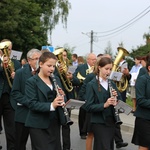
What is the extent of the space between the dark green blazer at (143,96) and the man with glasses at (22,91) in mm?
1514

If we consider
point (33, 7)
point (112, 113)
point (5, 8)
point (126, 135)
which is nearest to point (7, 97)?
point (112, 113)

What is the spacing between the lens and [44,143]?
4945mm

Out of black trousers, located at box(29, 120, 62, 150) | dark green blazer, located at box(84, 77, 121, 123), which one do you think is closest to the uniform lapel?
black trousers, located at box(29, 120, 62, 150)

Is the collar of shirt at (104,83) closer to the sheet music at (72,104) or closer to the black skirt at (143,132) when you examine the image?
the sheet music at (72,104)

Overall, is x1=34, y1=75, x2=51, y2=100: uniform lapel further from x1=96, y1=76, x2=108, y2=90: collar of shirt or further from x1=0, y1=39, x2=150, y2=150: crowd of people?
x1=96, y1=76, x2=108, y2=90: collar of shirt

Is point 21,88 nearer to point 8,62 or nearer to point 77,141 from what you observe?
point 8,62

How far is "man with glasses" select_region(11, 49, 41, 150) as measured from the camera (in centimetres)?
624

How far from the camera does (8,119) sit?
7297mm

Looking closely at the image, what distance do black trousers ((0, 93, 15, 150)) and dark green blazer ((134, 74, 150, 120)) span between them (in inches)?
93.0

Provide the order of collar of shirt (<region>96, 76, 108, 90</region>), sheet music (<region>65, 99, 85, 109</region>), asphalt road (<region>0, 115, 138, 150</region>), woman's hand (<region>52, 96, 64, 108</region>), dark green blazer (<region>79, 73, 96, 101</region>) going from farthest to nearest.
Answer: asphalt road (<region>0, 115, 138, 150</region>) → dark green blazer (<region>79, 73, 96, 101</region>) → collar of shirt (<region>96, 76, 108, 90</region>) → sheet music (<region>65, 99, 85, 109</region>) → woman's hand (<region>52, 96, 64, 108</region>)

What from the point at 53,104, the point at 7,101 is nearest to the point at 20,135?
the point at 7,101

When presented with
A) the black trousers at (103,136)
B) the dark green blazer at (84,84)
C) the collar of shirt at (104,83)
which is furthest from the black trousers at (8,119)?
the collar of shirt at (104,83)

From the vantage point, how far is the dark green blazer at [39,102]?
4.95 meters

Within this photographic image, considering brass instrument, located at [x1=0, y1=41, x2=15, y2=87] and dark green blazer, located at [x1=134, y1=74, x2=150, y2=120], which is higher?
brass instrument, located at [x1=0, y1=41, x2=15, y2=87]
